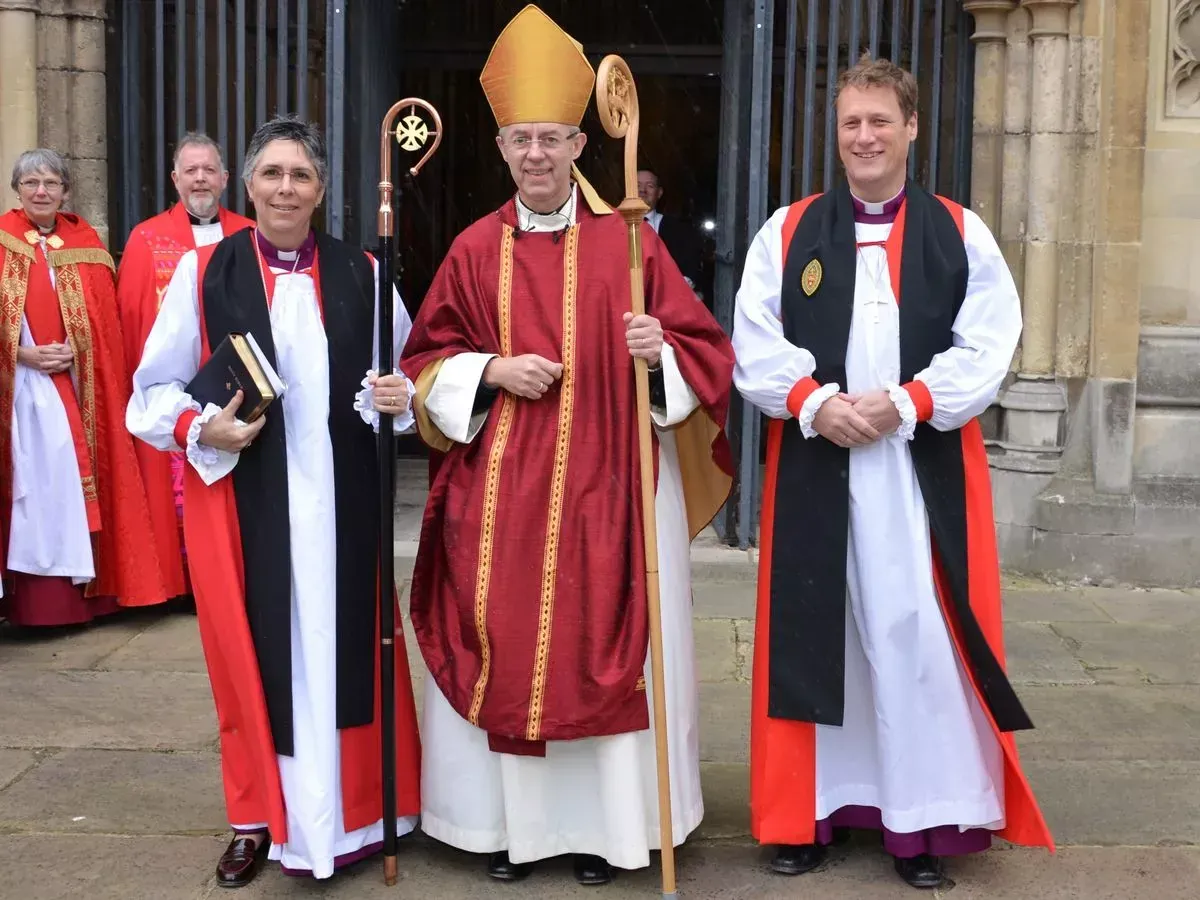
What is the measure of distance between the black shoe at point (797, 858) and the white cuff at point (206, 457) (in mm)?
1552

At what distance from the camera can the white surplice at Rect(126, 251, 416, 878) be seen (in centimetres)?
359

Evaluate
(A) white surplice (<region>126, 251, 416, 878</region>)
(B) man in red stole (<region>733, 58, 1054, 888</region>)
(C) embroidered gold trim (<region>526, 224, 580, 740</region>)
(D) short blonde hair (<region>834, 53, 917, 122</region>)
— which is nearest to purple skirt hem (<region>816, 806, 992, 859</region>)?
(B) man in red stole (<region>733, 58, 1054, 888</region>)

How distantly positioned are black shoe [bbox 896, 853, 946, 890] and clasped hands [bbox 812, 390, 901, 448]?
3.21ft

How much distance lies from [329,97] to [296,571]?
3826 mm

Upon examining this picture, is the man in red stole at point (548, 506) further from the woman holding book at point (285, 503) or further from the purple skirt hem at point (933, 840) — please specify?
the purple skirt hem at point (933, 840)

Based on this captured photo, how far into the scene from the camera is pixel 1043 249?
6.92 meters

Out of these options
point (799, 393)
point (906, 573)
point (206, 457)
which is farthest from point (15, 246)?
point (906, 573)

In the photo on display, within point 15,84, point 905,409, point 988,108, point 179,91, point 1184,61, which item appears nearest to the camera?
point 905,409

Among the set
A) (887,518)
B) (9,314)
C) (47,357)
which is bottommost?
(887,518)

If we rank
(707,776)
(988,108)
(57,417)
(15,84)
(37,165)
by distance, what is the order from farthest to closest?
(988,108) → (15,84) → (57,417) → (37,165) → (707,776)

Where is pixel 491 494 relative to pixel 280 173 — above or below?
below

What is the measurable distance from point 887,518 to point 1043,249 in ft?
11.9

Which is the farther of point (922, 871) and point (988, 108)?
point (988, 108)

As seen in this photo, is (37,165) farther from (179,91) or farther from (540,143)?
(540,143)
